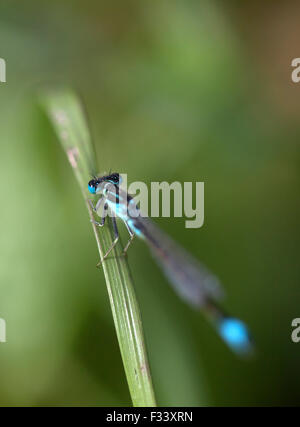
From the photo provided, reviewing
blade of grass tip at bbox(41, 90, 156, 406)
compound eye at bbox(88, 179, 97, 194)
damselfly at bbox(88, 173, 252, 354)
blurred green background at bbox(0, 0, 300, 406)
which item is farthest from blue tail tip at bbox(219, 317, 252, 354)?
compound eye at bbox(88, 179, 97, 194)

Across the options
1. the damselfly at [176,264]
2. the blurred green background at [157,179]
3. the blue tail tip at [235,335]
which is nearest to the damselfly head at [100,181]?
the damselfly at [176,264]

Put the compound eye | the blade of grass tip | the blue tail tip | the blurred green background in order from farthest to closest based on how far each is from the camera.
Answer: the blurred green background, the compound eye, the blue tail tip, the blade of grass tip

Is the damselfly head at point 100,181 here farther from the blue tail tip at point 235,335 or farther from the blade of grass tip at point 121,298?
the blue tail tip at point 235,335

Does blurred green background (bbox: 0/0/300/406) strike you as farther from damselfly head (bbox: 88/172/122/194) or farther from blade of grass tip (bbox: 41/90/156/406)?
blade of grass tip (bbox: 41/90/156/406)

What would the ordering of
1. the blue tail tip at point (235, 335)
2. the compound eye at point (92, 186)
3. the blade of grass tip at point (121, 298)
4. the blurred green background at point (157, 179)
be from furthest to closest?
1. the blurred green background at point (157, 179)
2. the compound eye at point (92, 186)
3. the blue tail tip at point (235, 335)
4. the blade of grass tip at point (121, 298)

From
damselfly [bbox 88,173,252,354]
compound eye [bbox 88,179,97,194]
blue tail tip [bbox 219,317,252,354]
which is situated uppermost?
compound eye [bbox 88,179,97,194]

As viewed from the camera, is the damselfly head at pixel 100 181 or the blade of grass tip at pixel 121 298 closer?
the blade of grass tip at pixel 121 298

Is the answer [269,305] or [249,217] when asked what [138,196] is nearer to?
[249,217]

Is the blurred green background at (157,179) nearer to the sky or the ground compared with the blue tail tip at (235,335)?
nearer to the sky

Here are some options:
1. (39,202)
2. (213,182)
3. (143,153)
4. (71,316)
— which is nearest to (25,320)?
(71,316)
